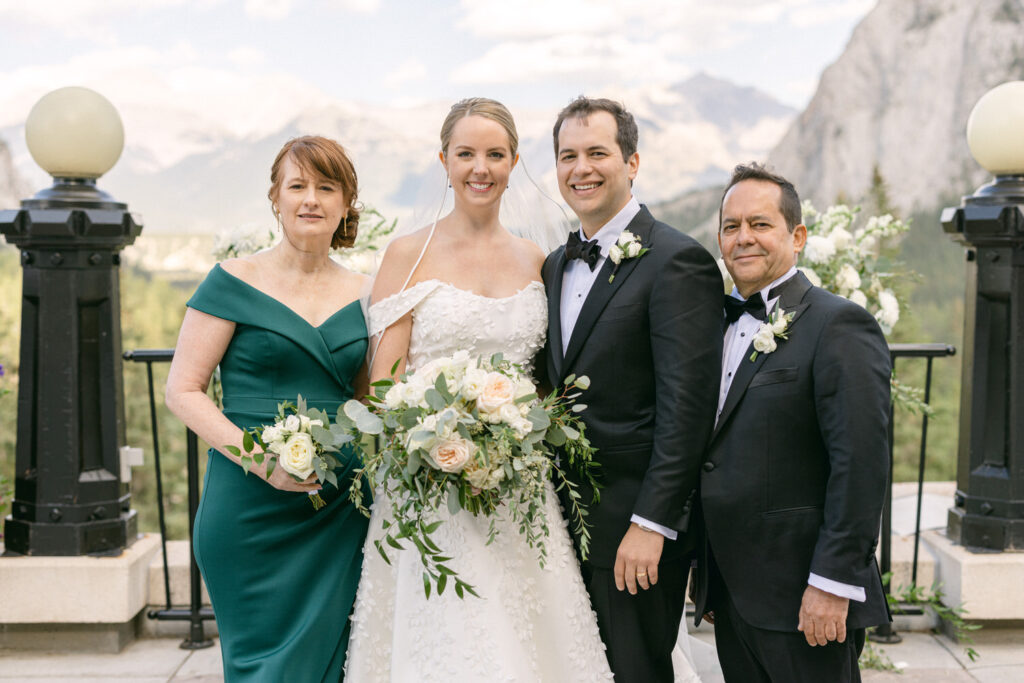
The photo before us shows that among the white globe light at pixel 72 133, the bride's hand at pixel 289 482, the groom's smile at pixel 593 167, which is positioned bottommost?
the bride's hand at pixel 289 482

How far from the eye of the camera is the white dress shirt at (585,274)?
9.48 feet

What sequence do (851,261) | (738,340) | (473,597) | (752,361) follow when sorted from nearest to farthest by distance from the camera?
(752,361), (738,340), (473,597), (851,261)

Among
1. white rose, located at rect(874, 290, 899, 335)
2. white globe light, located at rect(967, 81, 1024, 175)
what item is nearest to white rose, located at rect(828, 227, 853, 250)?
white rose, located at rect(874, 290, 899, 335)

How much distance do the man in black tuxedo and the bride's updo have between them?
2.59 ft

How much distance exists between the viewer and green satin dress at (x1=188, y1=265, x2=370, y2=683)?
9.73ft

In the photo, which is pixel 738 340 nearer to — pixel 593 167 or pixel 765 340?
pixel 765 340

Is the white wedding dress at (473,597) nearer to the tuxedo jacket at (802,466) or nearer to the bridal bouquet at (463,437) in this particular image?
the bridal bouquet at (463,437)

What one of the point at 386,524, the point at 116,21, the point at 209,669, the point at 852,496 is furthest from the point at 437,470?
the point at 116,21

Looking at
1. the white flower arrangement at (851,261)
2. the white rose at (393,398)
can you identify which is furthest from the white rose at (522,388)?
the white flower arrangement at (851,261)

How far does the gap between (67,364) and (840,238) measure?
12.4 ft

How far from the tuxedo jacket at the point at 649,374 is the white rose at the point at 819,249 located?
1614 millimetres

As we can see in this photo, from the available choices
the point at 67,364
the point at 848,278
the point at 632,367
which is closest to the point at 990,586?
the point at 848,278

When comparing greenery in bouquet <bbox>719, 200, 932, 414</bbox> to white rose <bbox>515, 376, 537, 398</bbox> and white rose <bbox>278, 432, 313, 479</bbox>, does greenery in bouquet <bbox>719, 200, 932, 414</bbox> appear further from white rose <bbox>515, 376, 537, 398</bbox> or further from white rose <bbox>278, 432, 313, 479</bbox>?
white rose <bbox>278, 432, 313, 479</bbox>

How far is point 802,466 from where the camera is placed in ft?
8.31
